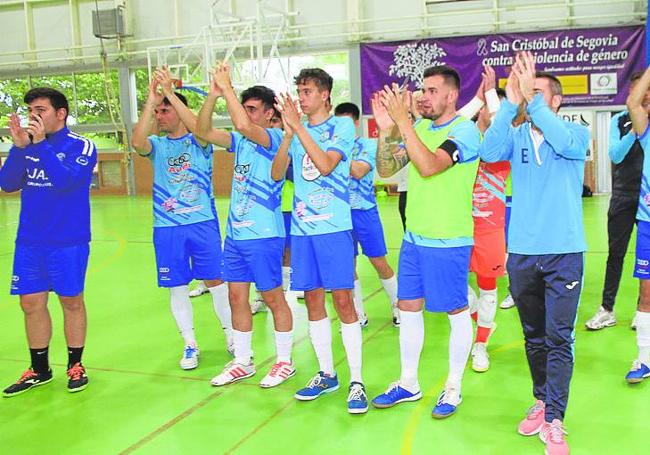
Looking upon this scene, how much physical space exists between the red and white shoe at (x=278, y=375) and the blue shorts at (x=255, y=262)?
23.0 inches

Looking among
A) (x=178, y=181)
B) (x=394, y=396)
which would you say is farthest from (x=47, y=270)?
(x=394, y=396)

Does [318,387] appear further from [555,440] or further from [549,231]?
[549,231]

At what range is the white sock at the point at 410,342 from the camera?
13.9 ft

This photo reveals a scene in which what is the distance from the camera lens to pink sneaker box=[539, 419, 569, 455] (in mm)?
3525

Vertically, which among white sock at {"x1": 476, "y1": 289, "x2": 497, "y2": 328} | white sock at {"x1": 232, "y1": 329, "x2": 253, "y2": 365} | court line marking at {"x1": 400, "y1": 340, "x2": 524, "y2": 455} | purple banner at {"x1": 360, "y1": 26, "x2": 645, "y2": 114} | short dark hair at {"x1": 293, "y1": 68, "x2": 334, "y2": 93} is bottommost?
court line marking at {"x1": 400, "y1": 340, "x2": 524, "y2": 455}

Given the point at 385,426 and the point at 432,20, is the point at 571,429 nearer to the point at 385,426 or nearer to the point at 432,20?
the point at 385,426

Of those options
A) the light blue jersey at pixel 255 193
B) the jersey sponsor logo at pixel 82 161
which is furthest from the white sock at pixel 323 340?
the jersey sponsor logo at pixel 82 161

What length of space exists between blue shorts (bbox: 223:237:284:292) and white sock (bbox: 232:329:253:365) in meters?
0.41

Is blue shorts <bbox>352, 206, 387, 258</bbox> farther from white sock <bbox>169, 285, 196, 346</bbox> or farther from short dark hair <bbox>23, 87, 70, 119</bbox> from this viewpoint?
short dark hair <bbox>23, 87, 70, 119</bbox>

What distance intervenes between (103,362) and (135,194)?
55.6ft

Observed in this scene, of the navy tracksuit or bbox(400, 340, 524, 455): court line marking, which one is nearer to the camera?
the navy tracksuit

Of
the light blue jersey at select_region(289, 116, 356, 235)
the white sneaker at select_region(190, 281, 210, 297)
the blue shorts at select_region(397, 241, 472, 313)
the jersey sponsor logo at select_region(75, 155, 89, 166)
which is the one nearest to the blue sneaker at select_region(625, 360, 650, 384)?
the blue shorts at select_region(397, 241, 472, 313)

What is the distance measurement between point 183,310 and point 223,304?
0.31 meters

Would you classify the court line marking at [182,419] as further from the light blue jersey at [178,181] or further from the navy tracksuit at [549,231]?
the navy tracksuit at [549,231]
